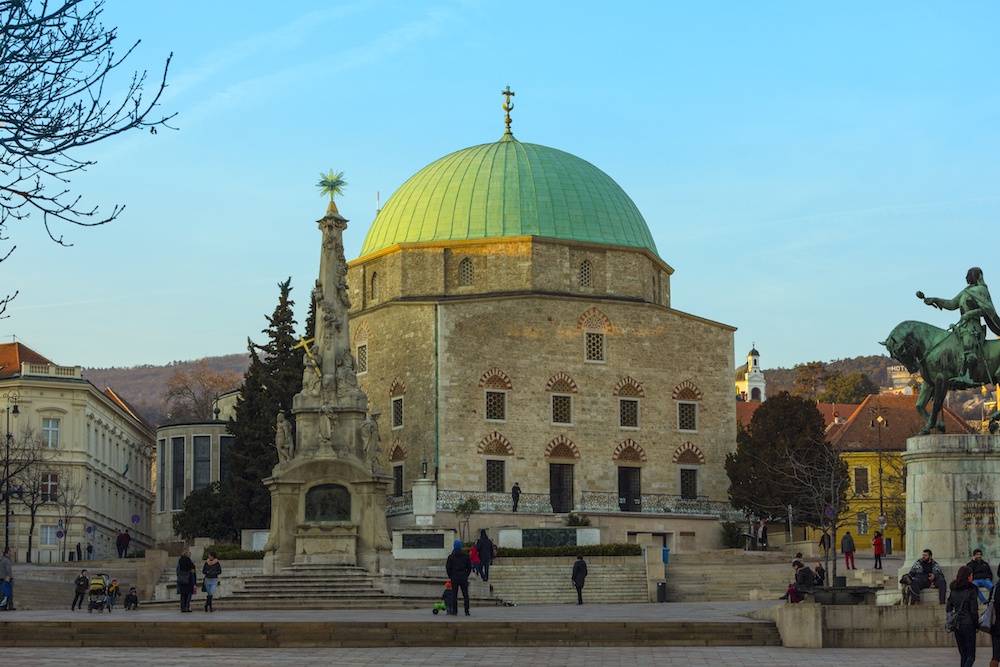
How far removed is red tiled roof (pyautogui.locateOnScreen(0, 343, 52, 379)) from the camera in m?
65.0

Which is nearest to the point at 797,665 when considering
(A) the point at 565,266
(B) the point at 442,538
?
(B) the point at 442,538

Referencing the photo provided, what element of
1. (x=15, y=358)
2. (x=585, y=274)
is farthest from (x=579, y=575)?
(x=15, y=358)

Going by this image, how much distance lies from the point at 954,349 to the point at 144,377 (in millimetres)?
174270

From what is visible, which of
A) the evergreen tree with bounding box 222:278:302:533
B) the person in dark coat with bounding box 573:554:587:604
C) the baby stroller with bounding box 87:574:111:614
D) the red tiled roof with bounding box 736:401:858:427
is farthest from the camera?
the red tiled roof with bounding box 736:401:858:427

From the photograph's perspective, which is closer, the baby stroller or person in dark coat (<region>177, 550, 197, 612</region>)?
person in dark coat (<region>177, 550, 197, 612</region>)

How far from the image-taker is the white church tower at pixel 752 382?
12762cm

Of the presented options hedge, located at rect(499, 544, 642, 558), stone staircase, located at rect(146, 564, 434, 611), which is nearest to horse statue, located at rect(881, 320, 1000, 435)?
stone staircase, located at rect(146, 564, 434, 611)

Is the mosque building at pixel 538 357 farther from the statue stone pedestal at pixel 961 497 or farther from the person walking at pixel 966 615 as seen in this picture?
the person walking at pixel 966 615

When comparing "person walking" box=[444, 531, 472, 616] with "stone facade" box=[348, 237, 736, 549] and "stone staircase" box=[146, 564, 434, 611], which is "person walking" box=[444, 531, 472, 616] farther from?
"stone facade" box=[348, 237, 736, 549]

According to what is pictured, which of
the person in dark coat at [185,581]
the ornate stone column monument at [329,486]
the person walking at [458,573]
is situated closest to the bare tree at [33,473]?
the ornate stone column monument at [329,486]

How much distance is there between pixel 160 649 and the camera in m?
22.8

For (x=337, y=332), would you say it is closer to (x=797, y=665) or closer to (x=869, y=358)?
(x=797, y=665)

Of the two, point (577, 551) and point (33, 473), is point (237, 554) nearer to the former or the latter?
point (577, 551)

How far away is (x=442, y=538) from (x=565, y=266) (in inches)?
686
